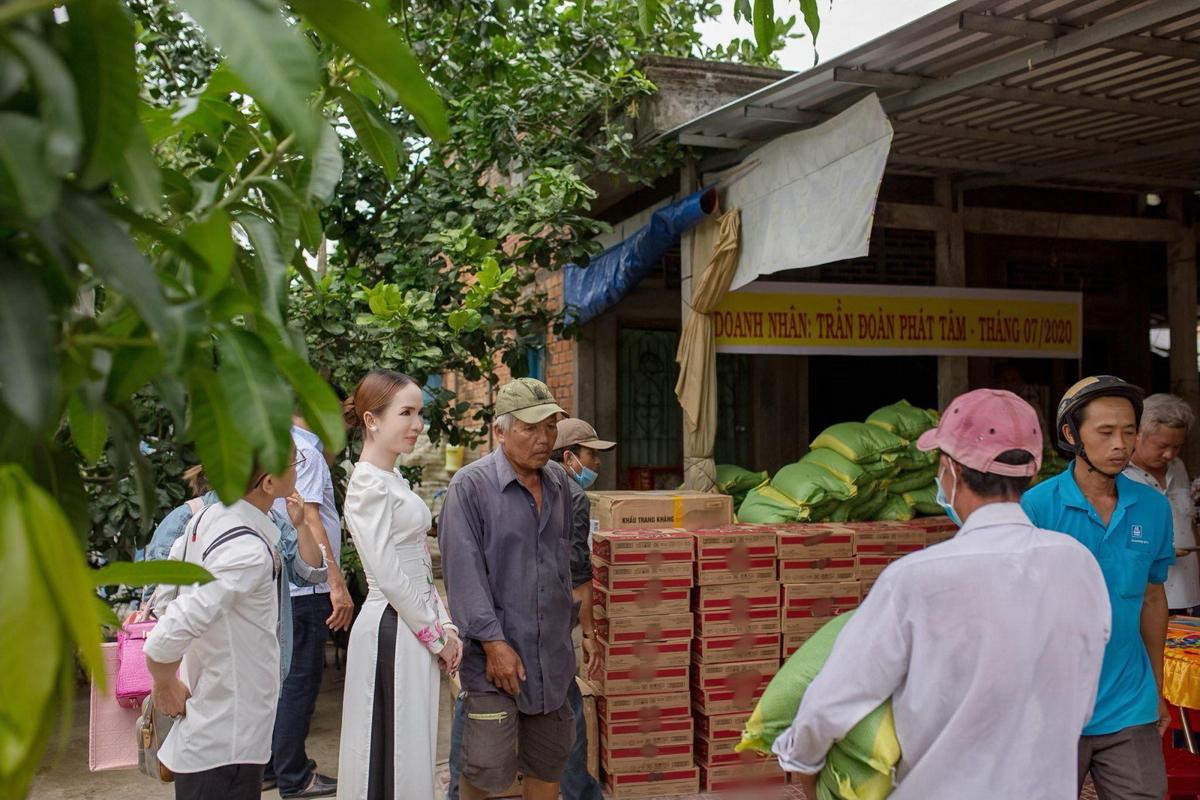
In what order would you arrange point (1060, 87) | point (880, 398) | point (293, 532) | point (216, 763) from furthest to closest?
point (880, 398) → point (1060, 87) → point (293, 532) → point (216, 763)

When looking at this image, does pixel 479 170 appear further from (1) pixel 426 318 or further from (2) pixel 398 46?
(2) pixel 398 46

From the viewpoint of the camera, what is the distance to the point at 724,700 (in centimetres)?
572

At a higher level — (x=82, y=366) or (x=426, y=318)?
(x=426, y=318)

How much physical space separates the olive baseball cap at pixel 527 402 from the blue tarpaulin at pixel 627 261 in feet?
9.22

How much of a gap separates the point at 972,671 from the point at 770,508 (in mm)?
4360

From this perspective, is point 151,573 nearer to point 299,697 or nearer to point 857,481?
point 299,697

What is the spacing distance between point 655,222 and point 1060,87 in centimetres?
257

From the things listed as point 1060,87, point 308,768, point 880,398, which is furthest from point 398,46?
point 880,398

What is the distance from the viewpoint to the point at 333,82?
4.64 ft

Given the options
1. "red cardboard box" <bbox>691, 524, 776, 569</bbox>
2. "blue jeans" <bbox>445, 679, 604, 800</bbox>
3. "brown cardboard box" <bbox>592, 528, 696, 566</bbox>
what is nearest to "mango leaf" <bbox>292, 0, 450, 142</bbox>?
"blue jeans" <bbox>445, 679, 604, 800</bbox>

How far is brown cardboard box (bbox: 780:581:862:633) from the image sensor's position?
5863mm

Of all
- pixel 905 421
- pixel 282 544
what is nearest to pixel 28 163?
pixel 282 544

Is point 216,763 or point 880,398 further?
point 880,398

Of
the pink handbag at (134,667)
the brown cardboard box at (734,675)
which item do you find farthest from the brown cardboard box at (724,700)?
the pink handbag at (134,667)
